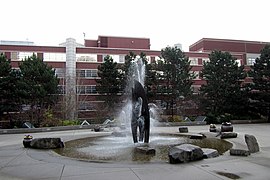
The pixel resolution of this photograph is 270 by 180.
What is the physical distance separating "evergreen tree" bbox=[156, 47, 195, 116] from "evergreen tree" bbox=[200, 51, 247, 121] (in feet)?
7.79

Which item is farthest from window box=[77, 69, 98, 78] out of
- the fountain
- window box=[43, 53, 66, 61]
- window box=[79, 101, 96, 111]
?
the fountain

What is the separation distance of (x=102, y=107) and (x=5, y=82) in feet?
37.8

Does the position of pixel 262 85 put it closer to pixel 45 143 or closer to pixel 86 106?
pixel 86 106

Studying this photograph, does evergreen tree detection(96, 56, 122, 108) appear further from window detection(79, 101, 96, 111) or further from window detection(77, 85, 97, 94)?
window detection(77, 85, 97, 94)

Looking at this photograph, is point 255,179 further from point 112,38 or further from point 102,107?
point 112,38

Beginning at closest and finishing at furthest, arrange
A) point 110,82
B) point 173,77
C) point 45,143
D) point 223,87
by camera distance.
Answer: point 45,143, point 223,87, point 173,77, point 110,82

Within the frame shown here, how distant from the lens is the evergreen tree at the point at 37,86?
29.6 m

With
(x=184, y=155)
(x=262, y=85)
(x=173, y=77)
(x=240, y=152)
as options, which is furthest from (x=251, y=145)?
(x=173, y=77)

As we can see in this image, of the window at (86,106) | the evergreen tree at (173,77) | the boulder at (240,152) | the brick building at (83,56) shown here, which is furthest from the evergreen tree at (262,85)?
the boulder at (240,152)

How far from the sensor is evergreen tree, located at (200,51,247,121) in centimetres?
3272

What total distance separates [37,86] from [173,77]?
16.6m

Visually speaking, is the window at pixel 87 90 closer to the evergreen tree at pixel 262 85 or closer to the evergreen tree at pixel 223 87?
the evergreen tree at pixel 223 87

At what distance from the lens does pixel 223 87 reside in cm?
3278

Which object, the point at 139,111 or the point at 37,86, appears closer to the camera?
the point at 139,111
